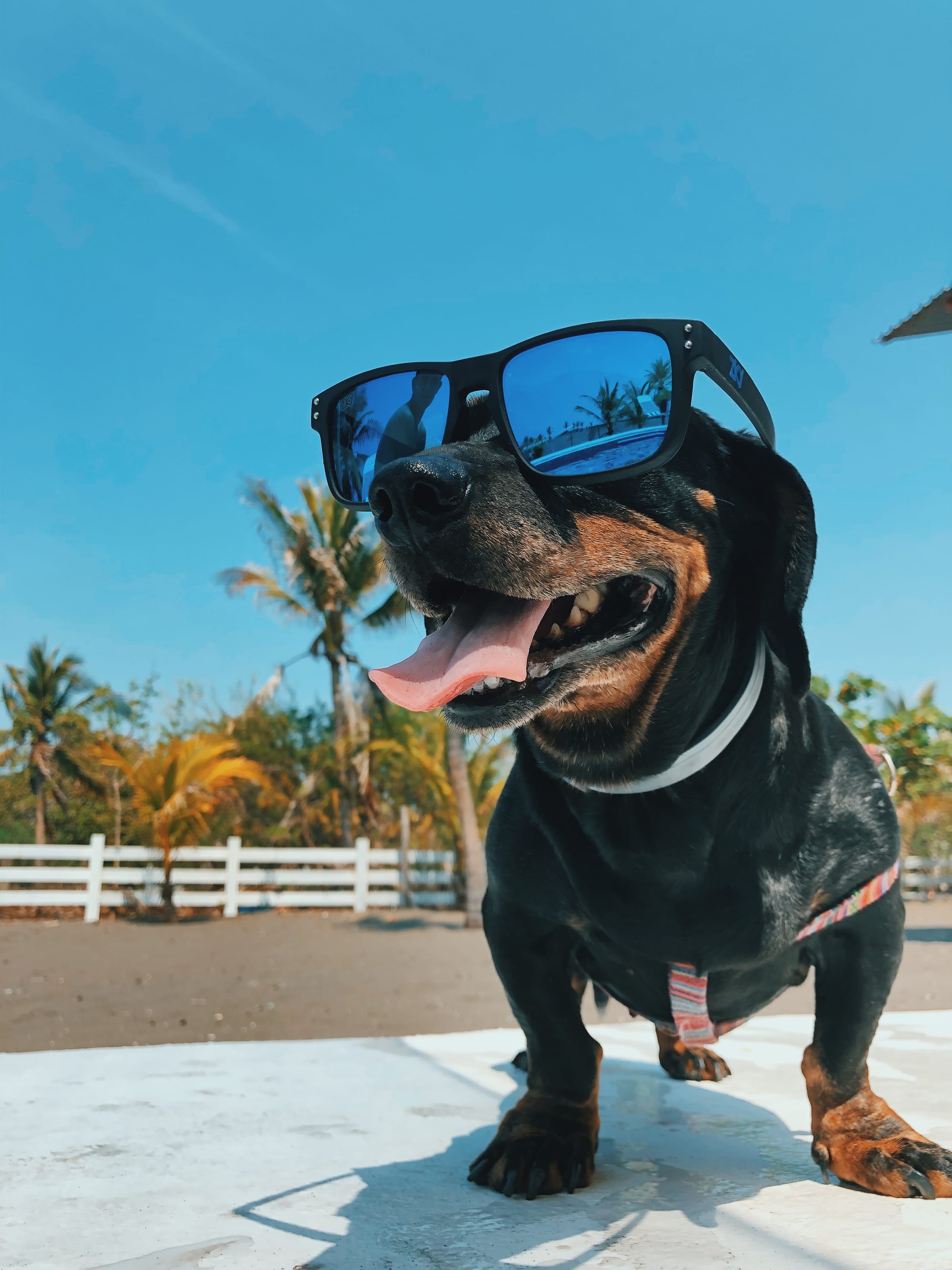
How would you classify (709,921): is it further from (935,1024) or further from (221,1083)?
(935,1024)

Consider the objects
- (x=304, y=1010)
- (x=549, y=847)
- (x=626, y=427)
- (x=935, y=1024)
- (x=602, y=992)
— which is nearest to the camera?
(x=626, y=427)

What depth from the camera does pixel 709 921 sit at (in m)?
1.58

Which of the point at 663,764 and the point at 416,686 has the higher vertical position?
the point at 416,686

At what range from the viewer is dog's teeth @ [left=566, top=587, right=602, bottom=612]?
5.16 feet

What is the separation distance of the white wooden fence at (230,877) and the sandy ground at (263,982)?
0.68 metres

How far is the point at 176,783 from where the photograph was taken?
1722 cm

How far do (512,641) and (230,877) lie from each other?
17410 millimetres

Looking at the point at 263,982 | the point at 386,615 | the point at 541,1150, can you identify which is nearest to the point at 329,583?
the point at 386,615

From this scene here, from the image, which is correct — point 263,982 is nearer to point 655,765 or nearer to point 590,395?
point 655,765

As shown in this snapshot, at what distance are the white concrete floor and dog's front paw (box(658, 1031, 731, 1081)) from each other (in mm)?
45

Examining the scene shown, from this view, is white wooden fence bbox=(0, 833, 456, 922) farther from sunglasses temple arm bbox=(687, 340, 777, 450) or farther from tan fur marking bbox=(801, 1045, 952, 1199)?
sunglasses temple arm bbox=(687, 340, 777, 450)

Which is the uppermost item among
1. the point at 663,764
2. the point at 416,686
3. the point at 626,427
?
the point at 626,427

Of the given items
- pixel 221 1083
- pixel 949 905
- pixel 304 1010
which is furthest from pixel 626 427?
pixel 949 905

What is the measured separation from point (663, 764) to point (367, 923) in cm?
1619
